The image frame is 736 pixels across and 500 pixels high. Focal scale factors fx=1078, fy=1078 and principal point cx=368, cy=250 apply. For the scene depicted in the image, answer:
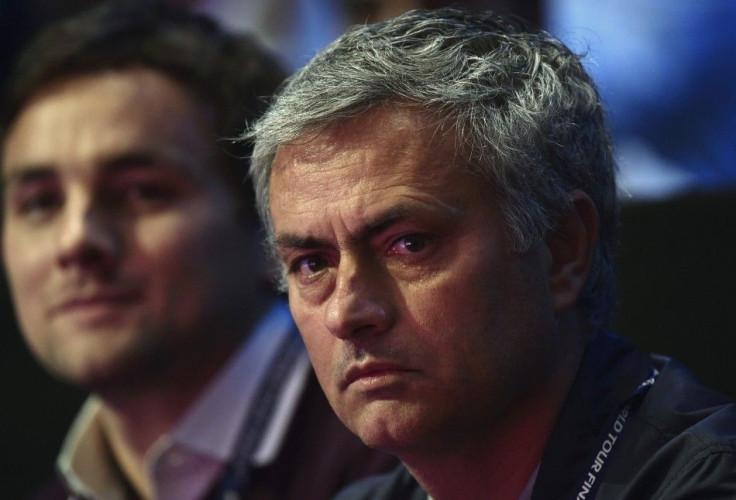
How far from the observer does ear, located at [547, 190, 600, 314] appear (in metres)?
1.81

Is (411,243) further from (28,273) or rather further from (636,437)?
(28,273)

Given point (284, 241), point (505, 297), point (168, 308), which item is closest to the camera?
point (505, 297)

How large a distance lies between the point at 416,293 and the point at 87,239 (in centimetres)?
128

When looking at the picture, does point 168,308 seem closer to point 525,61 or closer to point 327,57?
point 327,57

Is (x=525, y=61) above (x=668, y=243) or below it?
above

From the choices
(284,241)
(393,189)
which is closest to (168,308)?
(284,241)

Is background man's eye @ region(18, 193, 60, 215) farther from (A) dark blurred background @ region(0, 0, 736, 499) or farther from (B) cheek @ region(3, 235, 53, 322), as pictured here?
(A) dark blurred background @ region(0, 0, 736, 499)

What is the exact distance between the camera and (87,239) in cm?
270

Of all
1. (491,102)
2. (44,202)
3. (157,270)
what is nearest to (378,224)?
(491,102)

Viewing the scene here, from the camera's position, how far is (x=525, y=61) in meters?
1.87

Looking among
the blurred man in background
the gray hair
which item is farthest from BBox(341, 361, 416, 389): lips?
the blurred man in background

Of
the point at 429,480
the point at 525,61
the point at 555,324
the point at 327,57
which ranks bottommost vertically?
the point at 429,480

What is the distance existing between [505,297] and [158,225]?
1334mm

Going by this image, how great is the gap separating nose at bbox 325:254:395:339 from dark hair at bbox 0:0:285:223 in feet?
4.06
